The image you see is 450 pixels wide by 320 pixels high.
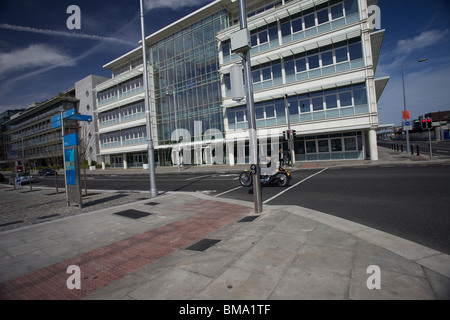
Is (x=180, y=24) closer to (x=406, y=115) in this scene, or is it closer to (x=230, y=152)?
(x=230, y=152)

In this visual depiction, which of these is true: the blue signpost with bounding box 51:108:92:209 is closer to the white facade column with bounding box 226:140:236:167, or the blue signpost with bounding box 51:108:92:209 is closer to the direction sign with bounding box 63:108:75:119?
the direction sign with bounding box 63:108:75:119

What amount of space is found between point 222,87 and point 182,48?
37.2 feet

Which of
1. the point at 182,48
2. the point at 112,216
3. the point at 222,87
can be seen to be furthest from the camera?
the point at 182,48

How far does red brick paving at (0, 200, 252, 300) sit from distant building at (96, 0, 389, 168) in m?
21.0

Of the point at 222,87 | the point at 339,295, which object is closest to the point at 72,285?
the point at 339,295

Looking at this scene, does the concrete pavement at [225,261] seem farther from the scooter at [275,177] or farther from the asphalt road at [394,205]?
the scooter at [275,177]

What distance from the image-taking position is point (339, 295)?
246 cm

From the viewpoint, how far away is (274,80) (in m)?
26.1

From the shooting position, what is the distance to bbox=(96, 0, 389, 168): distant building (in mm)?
22172

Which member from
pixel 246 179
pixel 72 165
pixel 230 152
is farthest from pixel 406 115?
pixel 72 165

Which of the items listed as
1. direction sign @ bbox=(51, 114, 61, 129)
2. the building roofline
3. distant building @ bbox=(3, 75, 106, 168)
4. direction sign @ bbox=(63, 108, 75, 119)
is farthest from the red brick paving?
distant building @ bbox=(3, 75, 106, 168)

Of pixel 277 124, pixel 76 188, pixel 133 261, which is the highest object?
pixel 277 124
